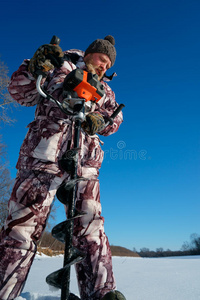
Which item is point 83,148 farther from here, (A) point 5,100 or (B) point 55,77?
(A) point 5,100

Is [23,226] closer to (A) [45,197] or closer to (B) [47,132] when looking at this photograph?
(A) [45,197]

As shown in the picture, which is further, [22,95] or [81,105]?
[22,95]

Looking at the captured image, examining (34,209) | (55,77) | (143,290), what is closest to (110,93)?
(55,77)

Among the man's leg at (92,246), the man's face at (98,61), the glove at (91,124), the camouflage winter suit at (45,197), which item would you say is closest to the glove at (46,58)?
the camouflage winter suit at (45,197)

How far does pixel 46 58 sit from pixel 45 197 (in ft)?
3.62

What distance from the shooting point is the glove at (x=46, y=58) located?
1.59 m

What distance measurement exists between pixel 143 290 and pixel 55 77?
2230 mm

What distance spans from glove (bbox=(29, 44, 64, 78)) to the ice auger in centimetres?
11

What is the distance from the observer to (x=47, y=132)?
70.3 inches

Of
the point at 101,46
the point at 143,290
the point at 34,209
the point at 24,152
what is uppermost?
the point at 101,46

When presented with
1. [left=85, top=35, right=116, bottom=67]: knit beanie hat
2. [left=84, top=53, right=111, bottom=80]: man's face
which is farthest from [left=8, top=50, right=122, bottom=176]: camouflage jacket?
[left=85, top=35, right=116, bottom=67]: knit beanie hat

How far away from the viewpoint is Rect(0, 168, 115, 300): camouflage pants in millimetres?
1478

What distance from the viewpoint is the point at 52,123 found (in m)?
1.81

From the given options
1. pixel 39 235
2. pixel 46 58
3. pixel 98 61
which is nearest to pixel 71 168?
pixel 39 235
